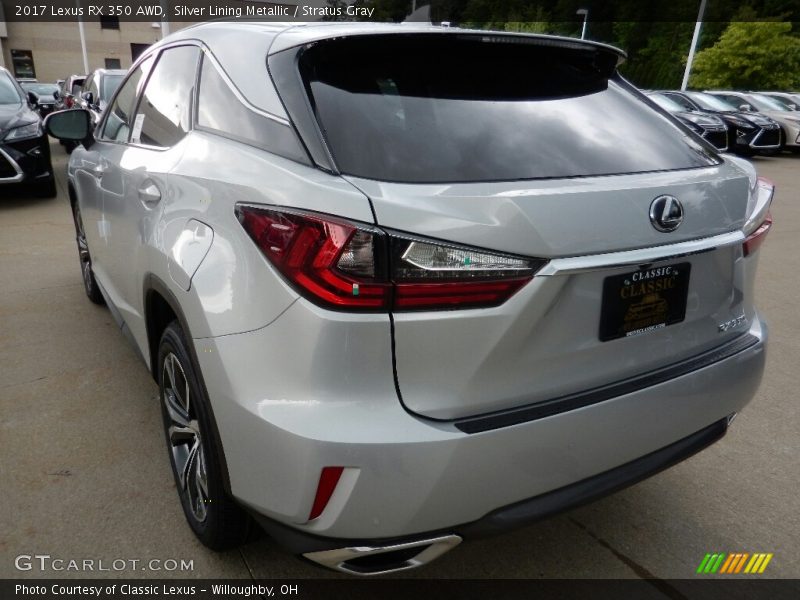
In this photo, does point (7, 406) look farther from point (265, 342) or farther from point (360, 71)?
point (360, 71)

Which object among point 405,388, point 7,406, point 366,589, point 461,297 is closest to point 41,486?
point 7,406

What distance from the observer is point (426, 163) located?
158 cm

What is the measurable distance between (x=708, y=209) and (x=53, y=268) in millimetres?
5281

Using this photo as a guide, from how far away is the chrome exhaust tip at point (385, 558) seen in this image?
5.02 feet

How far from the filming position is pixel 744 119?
14328 millimetres

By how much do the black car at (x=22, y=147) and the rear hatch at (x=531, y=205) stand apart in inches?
284

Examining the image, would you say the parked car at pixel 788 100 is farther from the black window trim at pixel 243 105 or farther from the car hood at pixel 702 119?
the black window trim at pixel 243 105

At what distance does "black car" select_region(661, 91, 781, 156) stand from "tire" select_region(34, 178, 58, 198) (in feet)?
40.9

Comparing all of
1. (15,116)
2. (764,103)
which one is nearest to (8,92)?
(15,116)

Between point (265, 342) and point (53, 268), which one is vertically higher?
point (265, 342)

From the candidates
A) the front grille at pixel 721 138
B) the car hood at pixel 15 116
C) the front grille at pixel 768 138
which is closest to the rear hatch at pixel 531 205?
the front grille at pixel 721 138

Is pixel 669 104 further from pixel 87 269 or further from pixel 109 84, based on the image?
pixel 87 269

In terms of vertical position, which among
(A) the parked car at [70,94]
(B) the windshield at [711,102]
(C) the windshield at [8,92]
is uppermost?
(C) the windshield at [8,92]

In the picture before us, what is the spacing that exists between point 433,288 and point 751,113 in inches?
674
